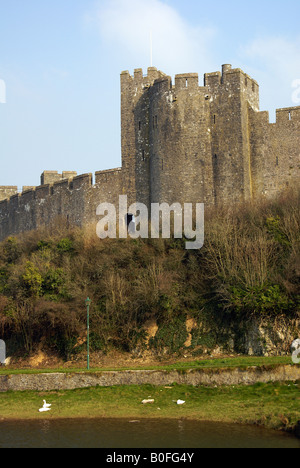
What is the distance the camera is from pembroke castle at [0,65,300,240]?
29797 mm

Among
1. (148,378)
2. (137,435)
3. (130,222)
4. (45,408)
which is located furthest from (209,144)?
(137,435)

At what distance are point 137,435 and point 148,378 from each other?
13.1 ft

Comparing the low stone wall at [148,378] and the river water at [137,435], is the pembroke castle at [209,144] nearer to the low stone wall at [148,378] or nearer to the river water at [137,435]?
the low stone wall at [148,378]

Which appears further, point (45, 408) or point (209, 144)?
point (209, 144)

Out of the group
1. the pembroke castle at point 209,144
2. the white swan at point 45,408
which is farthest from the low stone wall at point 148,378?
the pembroke castle at point 209,144

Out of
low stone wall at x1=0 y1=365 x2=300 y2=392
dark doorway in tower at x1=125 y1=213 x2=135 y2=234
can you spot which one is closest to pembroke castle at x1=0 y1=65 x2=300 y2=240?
dark doorway in tower at x1=125 y1=213 x2=135 y2=234

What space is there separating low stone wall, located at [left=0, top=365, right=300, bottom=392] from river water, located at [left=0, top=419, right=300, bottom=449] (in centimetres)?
256

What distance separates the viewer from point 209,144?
30.3m

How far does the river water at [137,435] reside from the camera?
13336 millimetres

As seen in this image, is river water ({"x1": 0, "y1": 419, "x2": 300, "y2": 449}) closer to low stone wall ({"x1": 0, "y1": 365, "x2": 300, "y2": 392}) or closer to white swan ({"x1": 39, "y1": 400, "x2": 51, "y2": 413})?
white swan ({"x1": 39, "y1": 400, "x2": 51, "y2": 413})

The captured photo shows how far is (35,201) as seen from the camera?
38.8m

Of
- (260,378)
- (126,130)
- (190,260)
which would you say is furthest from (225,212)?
(260,378)

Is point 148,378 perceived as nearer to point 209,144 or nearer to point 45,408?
point 45,408

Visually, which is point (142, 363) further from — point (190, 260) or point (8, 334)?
point (8, 334)
